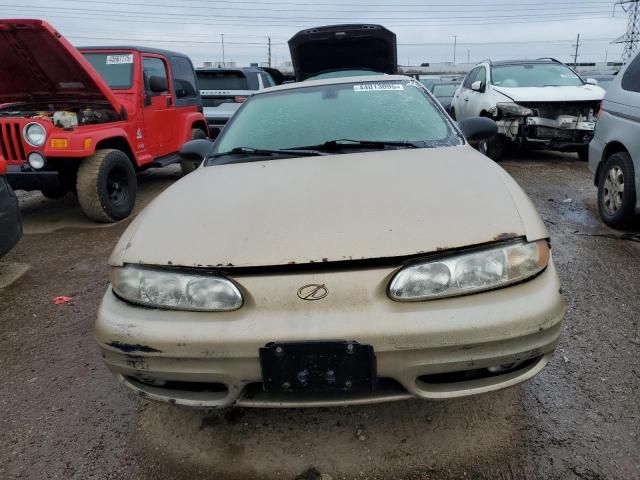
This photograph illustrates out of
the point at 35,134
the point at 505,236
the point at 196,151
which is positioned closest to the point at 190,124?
the point at 35,134

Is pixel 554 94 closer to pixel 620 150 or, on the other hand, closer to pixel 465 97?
pixel 465 97

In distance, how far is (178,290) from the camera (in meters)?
1.66

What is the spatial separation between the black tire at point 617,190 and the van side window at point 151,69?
5131 mm

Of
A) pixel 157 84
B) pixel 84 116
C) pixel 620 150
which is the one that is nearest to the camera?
pixel 620 150

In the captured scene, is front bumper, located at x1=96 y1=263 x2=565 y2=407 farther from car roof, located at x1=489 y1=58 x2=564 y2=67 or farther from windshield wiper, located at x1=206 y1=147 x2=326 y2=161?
car roof, located at x1=489 y1=58 x2=564 y2=67

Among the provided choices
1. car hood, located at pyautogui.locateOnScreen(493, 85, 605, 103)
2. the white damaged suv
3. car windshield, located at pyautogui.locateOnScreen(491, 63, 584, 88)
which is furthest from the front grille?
car windshield, located at pyautogui.locateOnScreen(491, 63, 584, 88)

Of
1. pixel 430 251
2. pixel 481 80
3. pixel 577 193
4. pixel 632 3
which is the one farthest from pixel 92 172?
pixel 632 3

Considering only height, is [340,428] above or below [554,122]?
below

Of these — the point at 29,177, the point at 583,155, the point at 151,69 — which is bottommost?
the point at 583,155

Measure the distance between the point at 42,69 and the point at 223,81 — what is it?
4.63 meters

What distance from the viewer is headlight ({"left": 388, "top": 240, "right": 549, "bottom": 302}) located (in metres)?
1.56

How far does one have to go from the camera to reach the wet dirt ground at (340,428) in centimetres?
178

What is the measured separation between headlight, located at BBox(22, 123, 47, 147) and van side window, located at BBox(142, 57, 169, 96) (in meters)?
1.52

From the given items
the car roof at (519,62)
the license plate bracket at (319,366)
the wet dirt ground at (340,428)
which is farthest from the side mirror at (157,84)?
the car roof at (519,62)
